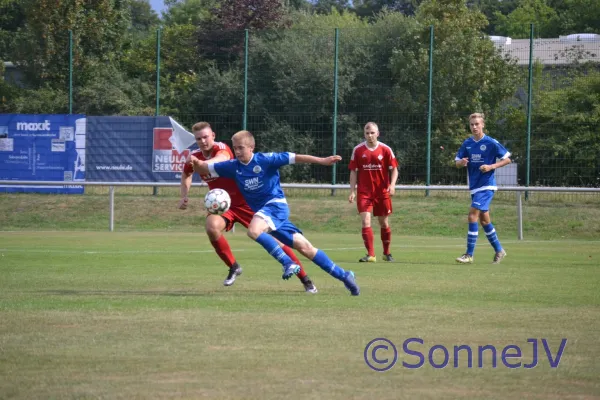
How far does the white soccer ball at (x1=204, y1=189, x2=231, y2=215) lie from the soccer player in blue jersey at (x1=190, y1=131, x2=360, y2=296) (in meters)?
0.47

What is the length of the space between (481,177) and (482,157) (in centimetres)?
30

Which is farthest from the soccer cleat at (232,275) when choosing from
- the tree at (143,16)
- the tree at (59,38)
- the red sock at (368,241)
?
the tree at (143,16)

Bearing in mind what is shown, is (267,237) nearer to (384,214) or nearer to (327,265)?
(327,265)

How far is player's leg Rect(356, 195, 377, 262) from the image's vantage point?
1532 cm

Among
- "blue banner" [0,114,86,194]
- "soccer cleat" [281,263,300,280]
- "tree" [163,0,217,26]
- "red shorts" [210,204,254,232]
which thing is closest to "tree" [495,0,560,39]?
"tree" [163,0,217,26]

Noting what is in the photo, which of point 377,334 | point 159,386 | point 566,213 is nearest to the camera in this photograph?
point 159,386

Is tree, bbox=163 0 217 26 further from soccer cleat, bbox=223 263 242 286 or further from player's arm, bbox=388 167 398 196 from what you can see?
soccer cleat, bbox=223 263 242 286

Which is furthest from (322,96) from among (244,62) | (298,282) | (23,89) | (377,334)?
(377,334)

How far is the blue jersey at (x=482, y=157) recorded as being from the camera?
50.0 feet

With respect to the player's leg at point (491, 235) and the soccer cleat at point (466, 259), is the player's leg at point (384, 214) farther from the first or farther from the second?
the player's leg at point (491, 235)

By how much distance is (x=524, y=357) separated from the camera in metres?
6.63

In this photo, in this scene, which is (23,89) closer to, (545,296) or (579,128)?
(579,128)

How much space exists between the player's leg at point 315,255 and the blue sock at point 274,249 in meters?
0.15

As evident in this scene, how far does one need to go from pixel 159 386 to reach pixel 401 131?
70.7 feet
